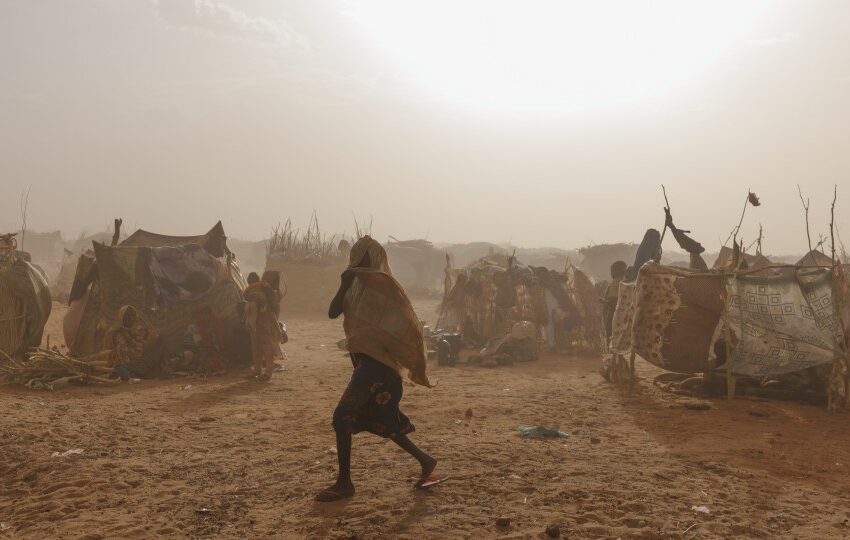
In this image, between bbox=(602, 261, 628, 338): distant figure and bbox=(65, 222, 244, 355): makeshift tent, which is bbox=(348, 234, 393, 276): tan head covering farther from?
bbox=(65, 222, 244, 355): makeshift tent

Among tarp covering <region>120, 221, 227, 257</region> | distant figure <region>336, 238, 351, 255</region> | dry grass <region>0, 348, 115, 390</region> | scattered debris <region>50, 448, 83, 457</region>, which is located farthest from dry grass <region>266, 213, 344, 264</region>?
scattered debris <region>50, 448, 83, 457</region>

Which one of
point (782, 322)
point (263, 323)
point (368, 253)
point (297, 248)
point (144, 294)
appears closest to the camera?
point (368, 253)

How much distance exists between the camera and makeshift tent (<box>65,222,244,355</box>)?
867cm

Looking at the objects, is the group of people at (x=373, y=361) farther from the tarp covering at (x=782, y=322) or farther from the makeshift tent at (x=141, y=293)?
the makeshift tent at (x=141, y=293)

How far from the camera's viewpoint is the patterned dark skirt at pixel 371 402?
360 centimetres

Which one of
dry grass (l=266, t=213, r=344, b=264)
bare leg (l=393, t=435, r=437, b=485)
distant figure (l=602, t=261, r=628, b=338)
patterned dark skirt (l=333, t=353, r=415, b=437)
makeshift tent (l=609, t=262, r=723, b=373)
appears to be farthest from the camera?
dry grass (l=266, t=213, r=344, b=264)

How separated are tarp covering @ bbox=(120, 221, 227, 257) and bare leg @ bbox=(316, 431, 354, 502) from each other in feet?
24.1

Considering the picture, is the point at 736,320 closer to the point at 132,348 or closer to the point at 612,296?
the point at 612,296

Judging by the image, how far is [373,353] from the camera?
3.67m

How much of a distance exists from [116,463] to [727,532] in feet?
14.3

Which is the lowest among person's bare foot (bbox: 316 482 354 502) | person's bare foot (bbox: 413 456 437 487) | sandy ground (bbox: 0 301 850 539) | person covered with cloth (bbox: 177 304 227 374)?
sandy ground (bbox: 0 301 850 539)

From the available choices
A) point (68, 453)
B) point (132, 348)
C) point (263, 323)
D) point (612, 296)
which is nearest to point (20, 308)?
point (132, 348)

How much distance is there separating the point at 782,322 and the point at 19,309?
1018cm

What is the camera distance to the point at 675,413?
20.7 ft
